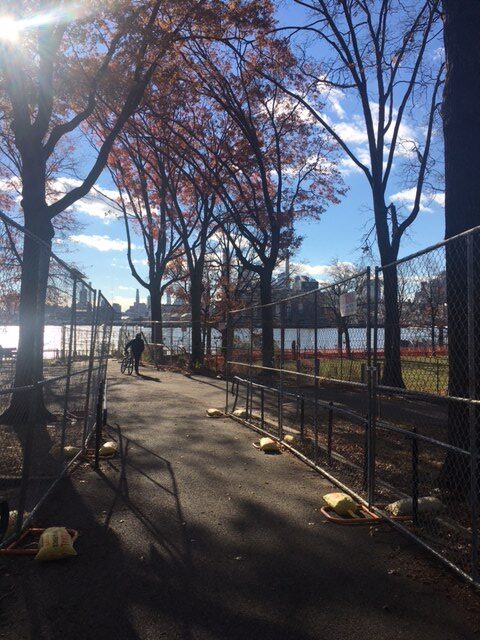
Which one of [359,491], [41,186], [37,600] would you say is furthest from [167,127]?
[37,600]

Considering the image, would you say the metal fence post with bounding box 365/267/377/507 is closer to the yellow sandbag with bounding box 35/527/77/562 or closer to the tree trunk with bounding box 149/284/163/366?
the yellow sandbag with bounding box 35/527/77/562

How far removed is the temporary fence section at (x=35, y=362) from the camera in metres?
4.71

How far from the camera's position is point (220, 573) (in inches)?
169

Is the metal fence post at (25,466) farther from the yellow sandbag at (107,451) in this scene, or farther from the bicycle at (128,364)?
the bicycle at (128,364)

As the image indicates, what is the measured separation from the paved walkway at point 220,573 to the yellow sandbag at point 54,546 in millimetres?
91

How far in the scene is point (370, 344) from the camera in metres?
5.99

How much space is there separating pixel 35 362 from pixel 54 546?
64.5 inches

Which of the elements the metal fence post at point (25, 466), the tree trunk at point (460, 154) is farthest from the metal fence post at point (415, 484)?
the metal fence post at point (25, 466)

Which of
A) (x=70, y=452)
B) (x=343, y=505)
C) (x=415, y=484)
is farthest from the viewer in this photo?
(x=70, y=452)

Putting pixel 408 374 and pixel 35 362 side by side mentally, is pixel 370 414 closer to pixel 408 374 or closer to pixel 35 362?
pixel 408 374

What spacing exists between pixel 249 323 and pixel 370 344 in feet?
21.3

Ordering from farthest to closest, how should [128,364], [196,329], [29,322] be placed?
[196,329] < [128,364] < [29,322]

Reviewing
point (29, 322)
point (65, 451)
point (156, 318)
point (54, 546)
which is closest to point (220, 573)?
point (54, 546)

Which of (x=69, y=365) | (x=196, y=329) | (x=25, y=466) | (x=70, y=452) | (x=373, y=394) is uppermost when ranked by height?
(x=196, y=329)
